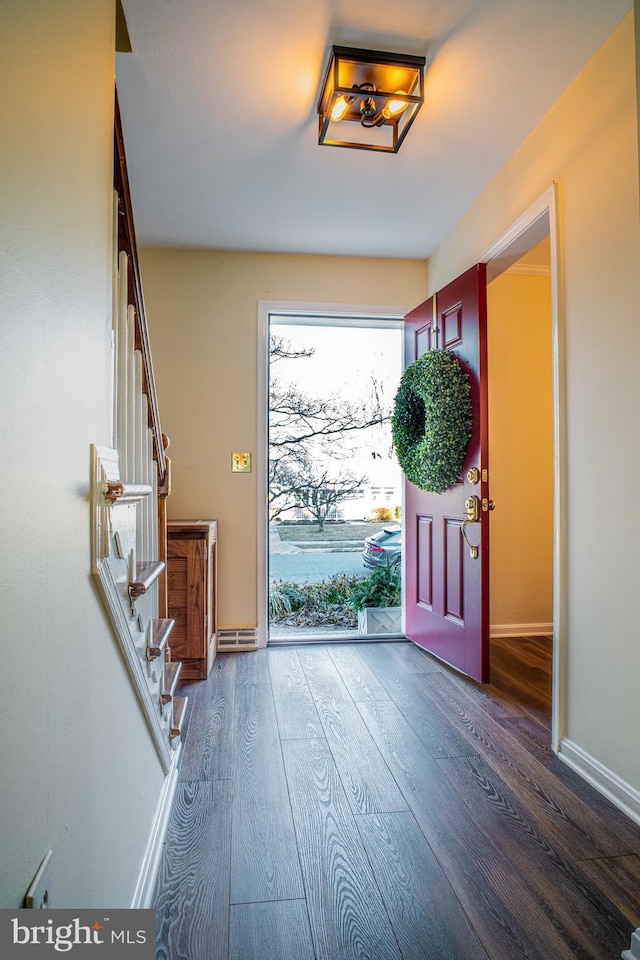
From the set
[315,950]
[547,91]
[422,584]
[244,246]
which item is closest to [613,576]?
[315,950]

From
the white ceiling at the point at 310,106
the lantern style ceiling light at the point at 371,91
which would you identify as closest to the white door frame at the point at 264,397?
the white ceiling at the point at 310,106

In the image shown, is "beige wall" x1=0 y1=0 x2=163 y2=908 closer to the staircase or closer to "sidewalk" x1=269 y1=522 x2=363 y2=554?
the staircase

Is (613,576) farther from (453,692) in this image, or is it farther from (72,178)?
(72,178)

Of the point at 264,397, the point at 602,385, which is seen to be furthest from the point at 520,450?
the point at 602,385

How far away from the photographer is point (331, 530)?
5.00 meters

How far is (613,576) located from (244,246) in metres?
2.93

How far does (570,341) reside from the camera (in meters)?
2.13

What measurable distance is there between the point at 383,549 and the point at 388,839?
299cm

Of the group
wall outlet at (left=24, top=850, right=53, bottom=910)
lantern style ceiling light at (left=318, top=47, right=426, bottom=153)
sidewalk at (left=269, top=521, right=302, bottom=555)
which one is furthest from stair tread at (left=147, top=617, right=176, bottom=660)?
sidewalk at (left=269, top=521, right=302, bottom=555)

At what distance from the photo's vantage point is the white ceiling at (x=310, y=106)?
183 centimetres

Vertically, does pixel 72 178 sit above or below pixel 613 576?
above

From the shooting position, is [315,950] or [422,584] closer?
[315,950]

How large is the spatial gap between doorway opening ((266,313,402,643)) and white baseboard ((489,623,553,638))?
1178mm

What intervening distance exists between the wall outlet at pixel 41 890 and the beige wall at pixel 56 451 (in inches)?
0.9
